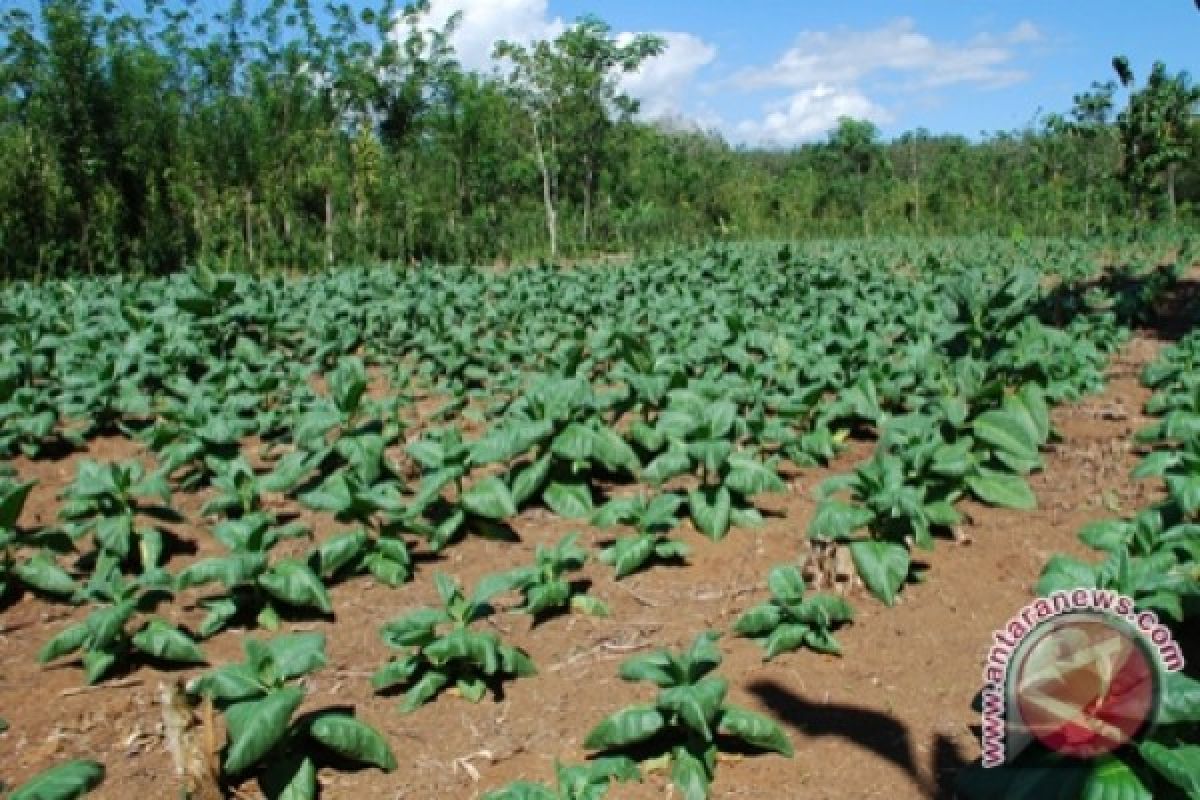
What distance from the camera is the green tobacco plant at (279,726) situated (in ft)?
7.44

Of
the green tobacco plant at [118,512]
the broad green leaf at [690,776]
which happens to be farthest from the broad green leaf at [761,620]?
the green tobacco plant at [118,512]

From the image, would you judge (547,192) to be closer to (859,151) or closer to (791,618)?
(859,151)

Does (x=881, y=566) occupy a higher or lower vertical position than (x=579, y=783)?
higher

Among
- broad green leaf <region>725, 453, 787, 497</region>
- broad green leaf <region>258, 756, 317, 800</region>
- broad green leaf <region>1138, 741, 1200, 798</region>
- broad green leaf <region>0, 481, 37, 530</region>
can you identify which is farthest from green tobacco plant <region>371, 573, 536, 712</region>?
broad green leaf <region>1138, 741, 1200, 798</region>

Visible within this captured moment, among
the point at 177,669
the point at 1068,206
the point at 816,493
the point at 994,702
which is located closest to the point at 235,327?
the point at 177,669

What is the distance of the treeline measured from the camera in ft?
61.3

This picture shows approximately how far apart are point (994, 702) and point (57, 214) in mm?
19787

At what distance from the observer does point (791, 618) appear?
292 centimetres

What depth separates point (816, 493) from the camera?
3520 mm

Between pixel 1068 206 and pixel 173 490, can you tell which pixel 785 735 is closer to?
pixel 173 490

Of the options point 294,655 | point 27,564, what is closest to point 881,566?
point 294,655

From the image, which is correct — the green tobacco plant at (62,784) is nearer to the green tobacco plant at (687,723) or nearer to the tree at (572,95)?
the green tobacco plant at (687,723)

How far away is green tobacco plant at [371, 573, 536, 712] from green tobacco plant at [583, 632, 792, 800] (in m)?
0.44

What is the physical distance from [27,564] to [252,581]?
958mm
